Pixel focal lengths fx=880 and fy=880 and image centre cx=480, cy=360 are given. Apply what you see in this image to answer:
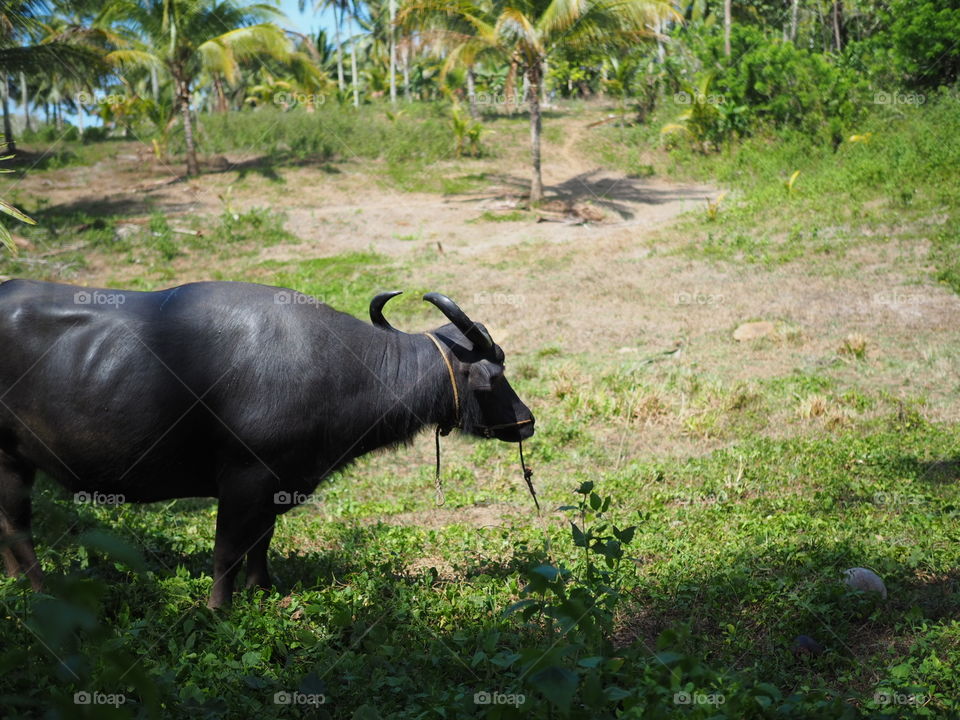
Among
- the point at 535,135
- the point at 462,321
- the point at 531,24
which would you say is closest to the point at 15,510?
the point at 462,321

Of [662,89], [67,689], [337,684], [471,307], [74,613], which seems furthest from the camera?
[662,89]

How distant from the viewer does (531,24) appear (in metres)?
18.6

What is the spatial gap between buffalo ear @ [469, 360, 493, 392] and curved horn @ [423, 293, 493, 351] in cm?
10

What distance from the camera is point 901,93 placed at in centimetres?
2042

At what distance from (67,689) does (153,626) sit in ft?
4.15

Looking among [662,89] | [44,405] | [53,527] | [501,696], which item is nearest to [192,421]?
[44,405]

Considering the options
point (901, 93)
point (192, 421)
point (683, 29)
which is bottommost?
point (192, 421)

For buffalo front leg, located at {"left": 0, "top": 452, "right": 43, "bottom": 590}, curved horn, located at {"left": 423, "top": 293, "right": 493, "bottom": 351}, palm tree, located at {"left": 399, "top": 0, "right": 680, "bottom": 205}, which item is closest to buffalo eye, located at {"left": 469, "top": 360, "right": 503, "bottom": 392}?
curved horn, located at {"left": 423, "top": 293, "right": 493, "bottom": 351}

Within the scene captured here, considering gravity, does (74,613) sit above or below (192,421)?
above

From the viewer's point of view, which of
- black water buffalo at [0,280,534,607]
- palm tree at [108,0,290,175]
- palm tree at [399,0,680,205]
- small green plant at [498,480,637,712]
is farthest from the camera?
palm tree at [108,0,290,175]

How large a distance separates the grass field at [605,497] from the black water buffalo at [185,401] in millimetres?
507

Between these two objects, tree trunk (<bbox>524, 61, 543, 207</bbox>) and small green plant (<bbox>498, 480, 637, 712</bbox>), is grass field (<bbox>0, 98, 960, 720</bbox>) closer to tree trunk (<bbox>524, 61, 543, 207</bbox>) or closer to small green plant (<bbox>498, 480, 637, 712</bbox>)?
small green plant (<bbox>498, 480, 637, 712</bbox>)

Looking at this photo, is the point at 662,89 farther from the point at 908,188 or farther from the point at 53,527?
the point at 53,527

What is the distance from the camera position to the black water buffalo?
175 inches
